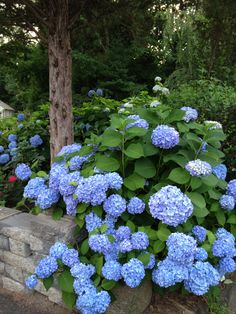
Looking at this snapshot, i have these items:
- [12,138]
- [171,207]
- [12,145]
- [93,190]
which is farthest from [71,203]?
[12,138]

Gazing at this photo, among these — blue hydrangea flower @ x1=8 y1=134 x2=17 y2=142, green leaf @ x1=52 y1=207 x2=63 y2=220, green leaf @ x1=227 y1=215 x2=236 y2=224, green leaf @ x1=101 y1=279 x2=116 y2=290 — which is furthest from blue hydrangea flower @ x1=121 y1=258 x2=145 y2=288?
blue hydrangea flower @ x1=8 y1=134 x2=17 y2=142

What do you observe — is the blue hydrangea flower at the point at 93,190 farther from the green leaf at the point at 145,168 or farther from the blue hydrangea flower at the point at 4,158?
the blue hydrangea flower at the point at 4,158

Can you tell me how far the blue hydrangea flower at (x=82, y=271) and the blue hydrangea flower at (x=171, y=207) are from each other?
1.52ft

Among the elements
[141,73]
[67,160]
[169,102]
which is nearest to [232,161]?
[169,102]

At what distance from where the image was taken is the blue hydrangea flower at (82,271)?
1.60 meters

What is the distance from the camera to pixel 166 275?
1.50 metres

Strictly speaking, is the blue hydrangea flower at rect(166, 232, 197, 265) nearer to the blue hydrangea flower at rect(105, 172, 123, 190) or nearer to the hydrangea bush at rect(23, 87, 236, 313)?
the hydrangea bush at rect(23, 87, 236, 313)

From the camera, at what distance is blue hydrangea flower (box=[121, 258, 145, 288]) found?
1481 millimetres

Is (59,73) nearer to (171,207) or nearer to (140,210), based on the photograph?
(140,210)

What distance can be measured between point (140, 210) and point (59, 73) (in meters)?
1.66

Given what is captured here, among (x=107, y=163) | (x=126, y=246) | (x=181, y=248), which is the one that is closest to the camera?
(x=181, y=248)

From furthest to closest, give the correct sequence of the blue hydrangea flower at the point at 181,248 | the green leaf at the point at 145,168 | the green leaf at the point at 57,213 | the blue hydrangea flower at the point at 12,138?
the blue hydrangea flower at the point at 12,138, the green leaf at the point at 57,213, the green leaf at the point at 145,168, the blue hydrangea flower at the point at 181,248

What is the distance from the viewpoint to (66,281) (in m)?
1.68

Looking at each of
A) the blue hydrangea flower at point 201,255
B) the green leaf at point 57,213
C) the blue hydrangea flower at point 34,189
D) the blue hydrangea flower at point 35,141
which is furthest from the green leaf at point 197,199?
the blue hydrangea flower at point 35,141
